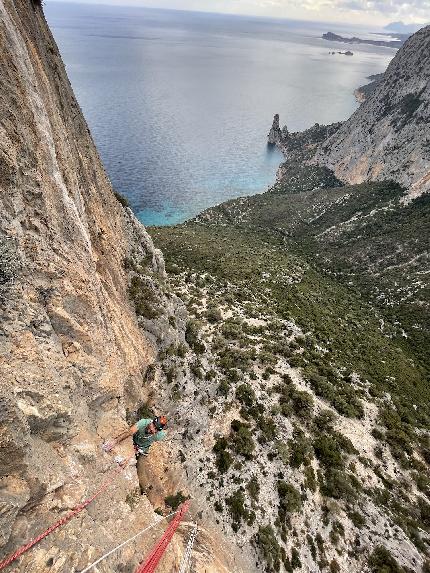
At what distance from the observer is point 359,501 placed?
20219mm

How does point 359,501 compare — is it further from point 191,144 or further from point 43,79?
point 191,144

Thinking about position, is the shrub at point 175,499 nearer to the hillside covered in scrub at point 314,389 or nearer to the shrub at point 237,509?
the hillside covered in scrub at point 314,389

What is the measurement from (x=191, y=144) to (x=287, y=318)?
5079 inches

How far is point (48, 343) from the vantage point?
12648mm

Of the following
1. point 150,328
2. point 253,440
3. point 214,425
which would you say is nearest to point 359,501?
point 253,440

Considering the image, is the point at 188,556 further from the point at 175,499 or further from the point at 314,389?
the point at 314,389

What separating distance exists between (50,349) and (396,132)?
10721cm

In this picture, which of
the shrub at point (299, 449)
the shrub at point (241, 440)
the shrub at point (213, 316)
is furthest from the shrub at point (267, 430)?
the shrub at point (213, 316)

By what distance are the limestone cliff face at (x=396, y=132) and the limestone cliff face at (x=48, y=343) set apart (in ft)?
258

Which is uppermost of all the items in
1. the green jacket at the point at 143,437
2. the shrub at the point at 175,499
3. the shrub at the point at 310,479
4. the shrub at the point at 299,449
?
the green jacket at the point at 143,437

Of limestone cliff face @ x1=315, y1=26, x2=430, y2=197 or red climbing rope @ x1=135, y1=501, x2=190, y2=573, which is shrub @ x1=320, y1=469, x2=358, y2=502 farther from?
limestone cliff face @ x1=315, y1=26, x2=430, y2=197

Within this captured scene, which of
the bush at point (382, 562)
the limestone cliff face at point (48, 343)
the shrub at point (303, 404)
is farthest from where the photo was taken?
the shrub at point (303, 404)

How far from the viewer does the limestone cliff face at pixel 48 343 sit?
10539 mm

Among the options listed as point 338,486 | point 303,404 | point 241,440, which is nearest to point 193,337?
point 303,404
